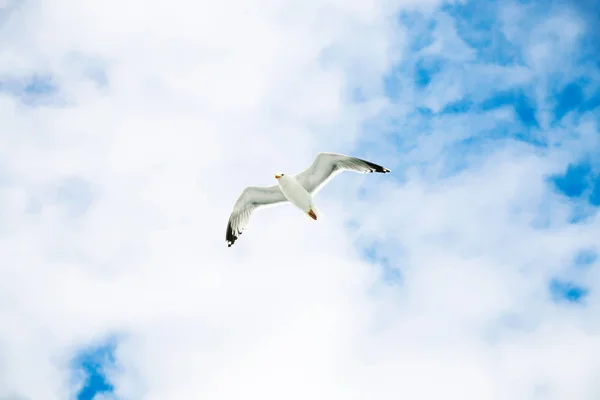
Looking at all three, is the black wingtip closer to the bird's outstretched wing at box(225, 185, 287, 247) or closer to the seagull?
the bird's outstretched wing at box(225, 185, 287, 247)

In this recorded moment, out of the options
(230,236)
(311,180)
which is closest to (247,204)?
(230,236)

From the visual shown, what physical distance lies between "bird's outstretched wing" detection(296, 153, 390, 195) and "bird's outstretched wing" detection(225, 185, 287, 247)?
112 centimetres

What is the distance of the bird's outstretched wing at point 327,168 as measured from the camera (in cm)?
1458

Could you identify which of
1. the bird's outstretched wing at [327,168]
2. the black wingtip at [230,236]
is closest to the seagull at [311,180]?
the bird's outstretched wing at [327,168]

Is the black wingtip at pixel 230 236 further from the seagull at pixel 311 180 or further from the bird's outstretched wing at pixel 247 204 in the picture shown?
the seagull at pixel 311 180

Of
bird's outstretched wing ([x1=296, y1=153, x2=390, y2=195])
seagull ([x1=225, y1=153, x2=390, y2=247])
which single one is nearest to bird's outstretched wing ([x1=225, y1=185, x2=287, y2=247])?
seagull ([x1=225, y1=153, x2=390, y2=247])

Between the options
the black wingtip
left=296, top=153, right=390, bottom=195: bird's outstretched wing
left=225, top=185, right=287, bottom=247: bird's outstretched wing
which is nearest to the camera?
left=296, top=153, right=390, bottom=195: bird's outstretched wing

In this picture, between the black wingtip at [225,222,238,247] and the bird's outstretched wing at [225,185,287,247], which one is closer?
the bird's outstretched wing at [225,185,287,247]

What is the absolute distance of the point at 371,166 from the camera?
14531mm

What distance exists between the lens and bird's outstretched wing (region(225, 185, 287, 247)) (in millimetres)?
15748

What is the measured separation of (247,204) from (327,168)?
9.11 ft

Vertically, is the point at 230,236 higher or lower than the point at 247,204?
lower

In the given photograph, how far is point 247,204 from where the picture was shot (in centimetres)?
1606

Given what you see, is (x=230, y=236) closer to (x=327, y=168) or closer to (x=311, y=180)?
(x=311, y=180)
